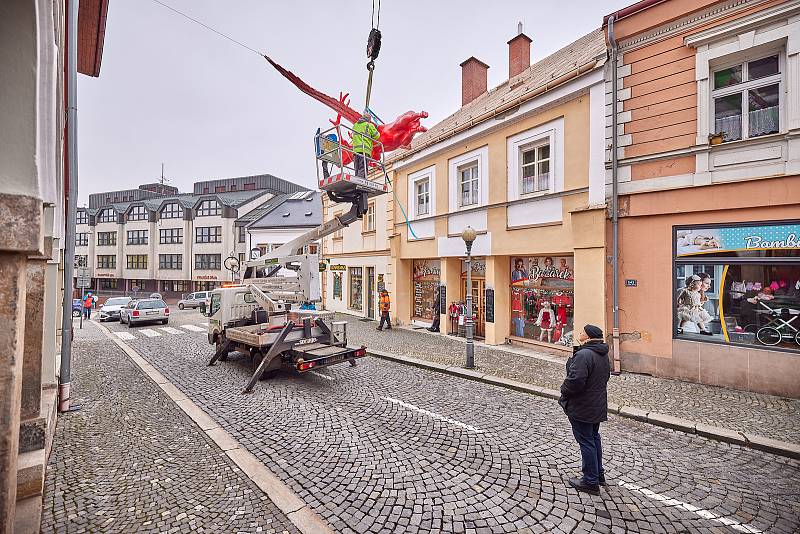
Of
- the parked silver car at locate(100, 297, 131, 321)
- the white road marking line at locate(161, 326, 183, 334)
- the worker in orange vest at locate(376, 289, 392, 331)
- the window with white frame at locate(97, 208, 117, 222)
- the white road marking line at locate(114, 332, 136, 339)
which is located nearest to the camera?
the white road marking line at locate(114, 332, 136, 339)

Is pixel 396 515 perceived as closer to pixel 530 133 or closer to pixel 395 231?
pixel 530 133

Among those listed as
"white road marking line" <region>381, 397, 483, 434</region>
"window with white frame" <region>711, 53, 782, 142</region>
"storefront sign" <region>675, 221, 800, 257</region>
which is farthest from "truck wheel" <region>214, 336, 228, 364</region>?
"window with white frame" <region>711, 53, 782, 142</region>

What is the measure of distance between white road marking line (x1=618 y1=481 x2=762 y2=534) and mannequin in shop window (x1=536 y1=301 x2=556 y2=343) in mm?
7012

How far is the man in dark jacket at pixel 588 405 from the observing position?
4078 mm

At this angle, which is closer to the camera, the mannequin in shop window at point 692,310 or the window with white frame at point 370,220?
the mannequin in shop window at point 692,310

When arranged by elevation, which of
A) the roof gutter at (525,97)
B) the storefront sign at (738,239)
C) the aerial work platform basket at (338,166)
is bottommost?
the storefront sign at (738,239)

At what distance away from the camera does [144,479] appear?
14.1ft

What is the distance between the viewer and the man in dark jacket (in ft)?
13.4

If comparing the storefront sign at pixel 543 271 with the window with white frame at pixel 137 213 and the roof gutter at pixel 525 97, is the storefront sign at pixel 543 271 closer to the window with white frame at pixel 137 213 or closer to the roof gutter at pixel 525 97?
the roof gutter at pixel 525 97

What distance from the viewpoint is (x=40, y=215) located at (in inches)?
75.1

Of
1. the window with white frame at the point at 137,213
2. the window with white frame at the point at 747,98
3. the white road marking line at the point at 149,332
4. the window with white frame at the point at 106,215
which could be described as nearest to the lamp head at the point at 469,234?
the window with white frame at the point at 747,98

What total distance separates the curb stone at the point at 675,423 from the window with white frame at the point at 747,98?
5795 mm

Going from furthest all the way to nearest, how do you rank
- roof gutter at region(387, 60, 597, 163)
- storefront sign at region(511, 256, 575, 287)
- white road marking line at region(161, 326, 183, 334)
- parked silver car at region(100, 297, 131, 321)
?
1. parked silver car at region(100, 297, 131, 321)
2. white road marking line at region(161, 326, 183, 334)
3. storefront sign at region(511, 256, 575, 287)
4. roof gutter at region(387, 60, 597, 163)

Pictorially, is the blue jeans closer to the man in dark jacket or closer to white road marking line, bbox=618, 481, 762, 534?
the man in dark jacket
